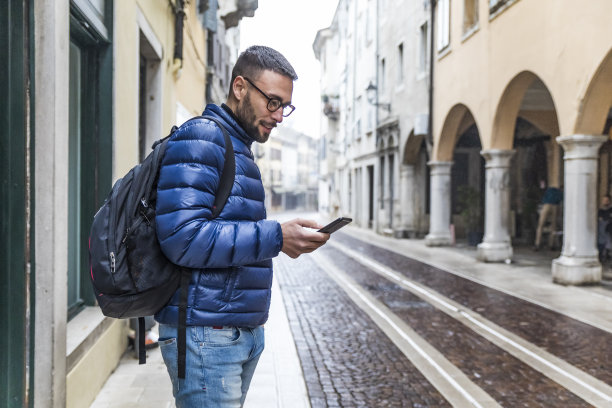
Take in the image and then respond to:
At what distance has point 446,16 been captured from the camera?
16.1 metres

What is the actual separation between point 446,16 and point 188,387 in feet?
52.2

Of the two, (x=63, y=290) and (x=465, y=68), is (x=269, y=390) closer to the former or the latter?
(x=63, y=290)

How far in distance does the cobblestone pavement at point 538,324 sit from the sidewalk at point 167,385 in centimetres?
251

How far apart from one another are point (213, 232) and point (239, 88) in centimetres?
54

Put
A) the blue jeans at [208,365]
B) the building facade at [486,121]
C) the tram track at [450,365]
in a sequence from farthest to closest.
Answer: the building facade at [486,121] → the tram track at [450,365] → the blue jeans at [208,365]

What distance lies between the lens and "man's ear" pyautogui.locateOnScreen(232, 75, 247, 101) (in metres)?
1.98

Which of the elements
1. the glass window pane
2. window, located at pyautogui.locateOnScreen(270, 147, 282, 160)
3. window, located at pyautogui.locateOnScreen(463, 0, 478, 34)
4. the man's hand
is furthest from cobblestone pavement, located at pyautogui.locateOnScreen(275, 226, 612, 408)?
window, located at pyautogui.locateOnScreen(270, 147, 282, 160)

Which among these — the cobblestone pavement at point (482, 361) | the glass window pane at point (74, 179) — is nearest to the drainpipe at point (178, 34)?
the glass window pane at point (74, 179)

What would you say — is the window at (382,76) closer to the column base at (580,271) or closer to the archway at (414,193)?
the archway at (414,193)

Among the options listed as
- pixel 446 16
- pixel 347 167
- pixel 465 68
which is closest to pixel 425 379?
pixel 465 68

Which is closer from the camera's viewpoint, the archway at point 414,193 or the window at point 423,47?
the window at point 423,47

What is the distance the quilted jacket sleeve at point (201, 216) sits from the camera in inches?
67.6

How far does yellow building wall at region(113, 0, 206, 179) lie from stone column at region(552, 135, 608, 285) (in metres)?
6.27

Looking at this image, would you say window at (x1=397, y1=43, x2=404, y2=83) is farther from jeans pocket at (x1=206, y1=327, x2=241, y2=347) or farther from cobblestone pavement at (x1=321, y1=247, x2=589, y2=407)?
jeans pocket at (x1=206, y1=327, x2=241, y2=347)
